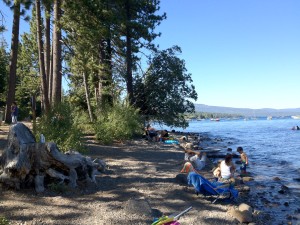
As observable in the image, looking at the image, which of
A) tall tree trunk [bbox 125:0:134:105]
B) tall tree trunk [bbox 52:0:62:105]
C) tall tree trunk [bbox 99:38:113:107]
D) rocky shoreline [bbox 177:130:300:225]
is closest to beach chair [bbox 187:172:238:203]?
rocky shoreline [bbox 177:130:300:225]

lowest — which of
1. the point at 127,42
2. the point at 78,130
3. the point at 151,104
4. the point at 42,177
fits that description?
the point at 42,177

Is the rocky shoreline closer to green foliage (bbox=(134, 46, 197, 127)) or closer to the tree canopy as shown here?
the tree canopy

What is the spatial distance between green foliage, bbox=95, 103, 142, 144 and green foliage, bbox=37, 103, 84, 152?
16.3 feet

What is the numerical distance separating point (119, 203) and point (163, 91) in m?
21.0

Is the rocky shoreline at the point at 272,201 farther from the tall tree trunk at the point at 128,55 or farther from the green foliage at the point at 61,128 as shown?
the tall tree trunk at the point at 128,55

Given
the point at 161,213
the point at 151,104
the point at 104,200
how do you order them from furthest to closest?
1. the point at 151,104
2. the point at 104,200
3. the point at 161,213

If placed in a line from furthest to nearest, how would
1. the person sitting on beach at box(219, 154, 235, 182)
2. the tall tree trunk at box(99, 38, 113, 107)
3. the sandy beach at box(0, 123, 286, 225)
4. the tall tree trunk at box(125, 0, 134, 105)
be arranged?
the tall tree trunk at box(99, 38, 113, 107) → the tall tree trunk at box(125, 0, 134, 105) → the person sitting on beach at box(219, 154, 235, 182) → the sandy beach at box(0, 123, 286, 225)

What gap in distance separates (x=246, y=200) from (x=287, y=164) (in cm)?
1005

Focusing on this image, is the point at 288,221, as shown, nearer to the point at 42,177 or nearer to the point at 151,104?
the point at 42,177

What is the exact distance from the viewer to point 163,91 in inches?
1087

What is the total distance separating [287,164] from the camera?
1806 centimetres

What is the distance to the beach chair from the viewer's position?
8.23 metres

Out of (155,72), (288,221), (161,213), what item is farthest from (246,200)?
(155,72)

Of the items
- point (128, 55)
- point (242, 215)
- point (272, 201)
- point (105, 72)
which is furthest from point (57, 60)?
point (242, 215)
